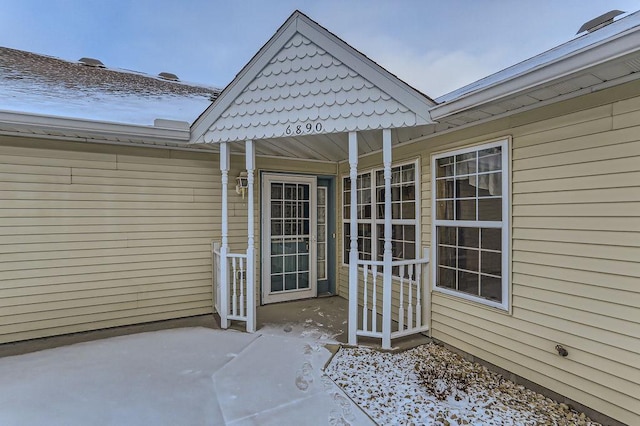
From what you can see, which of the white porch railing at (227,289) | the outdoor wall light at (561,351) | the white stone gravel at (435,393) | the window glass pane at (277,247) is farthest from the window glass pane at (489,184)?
the window glass pane at (277,247)

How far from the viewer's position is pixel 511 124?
2867mm

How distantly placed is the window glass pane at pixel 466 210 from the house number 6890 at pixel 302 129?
178cm

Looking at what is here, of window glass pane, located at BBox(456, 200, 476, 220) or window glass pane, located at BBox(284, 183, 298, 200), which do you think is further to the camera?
window glass pane, located at BBox(284, 183, 298, 200)

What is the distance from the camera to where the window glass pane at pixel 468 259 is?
3247 mm

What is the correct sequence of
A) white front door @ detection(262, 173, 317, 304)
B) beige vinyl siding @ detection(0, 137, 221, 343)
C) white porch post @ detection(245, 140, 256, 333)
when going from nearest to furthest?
beige vinyl siding @ detection(0, 137, 221, 343)
white porch post @ detection(245, 140, 256, 333)
white front door @ detection(262, 173, 317, 304)

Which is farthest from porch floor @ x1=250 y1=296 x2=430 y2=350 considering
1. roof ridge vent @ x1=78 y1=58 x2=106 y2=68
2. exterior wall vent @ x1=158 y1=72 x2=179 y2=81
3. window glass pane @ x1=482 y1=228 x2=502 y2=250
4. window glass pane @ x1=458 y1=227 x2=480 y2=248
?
roof ridge vent @ x1=78 y1=58 x2=106 y2=68

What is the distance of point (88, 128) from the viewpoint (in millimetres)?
3455

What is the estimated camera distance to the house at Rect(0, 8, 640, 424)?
7.41ft

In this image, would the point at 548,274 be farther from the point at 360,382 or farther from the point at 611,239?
the point at 360,382

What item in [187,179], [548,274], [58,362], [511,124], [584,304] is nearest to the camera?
[584,304]

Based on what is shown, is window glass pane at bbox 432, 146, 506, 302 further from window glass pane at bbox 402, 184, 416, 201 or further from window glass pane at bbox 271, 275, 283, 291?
window glass pane at bbox 271, 275, 283, 291

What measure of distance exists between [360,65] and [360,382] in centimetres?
317

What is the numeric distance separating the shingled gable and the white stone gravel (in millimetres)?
2457

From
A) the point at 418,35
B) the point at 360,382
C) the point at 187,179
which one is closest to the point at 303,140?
the point at 187,179
